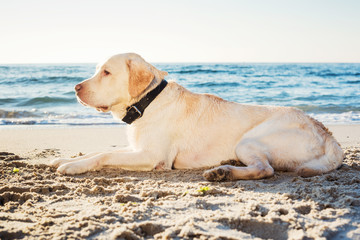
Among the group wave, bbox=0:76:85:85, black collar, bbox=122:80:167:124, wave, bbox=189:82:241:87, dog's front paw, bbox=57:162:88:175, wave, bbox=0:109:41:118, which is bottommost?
wave, bbox=0:109:41:118

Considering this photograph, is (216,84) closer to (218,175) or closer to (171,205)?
(218,175)

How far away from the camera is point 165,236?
2.13 metres

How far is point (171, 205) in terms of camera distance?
2727 millimetres

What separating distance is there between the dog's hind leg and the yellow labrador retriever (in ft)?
0.04

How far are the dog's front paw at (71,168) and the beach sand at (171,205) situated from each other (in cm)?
8

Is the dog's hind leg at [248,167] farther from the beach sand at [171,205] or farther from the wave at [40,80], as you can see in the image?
the wave at [40,80]

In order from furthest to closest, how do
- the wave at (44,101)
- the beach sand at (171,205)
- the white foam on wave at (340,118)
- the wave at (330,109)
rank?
the wave at (44,101)
the wave at (330,109)
the white foam on wave at (340,118)
the beach sand at (171,205)

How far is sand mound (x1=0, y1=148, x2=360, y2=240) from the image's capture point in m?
2.21

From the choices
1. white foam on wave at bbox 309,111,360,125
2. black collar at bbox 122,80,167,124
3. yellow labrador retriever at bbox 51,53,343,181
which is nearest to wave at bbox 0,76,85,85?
white foam on wave at bbox 309,111,360,125

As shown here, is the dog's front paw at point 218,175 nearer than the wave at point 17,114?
Yes

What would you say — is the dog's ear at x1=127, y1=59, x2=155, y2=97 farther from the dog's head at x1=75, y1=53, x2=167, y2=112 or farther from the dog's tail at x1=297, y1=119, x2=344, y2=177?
the dog's tail at x1=297, y1=119, x2=344, y2=177

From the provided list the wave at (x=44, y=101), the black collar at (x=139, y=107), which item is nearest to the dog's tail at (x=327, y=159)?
the black collar at (x=139, y=107)

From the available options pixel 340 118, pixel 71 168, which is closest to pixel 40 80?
pixel 340 118

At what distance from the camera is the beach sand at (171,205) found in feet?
7.25
